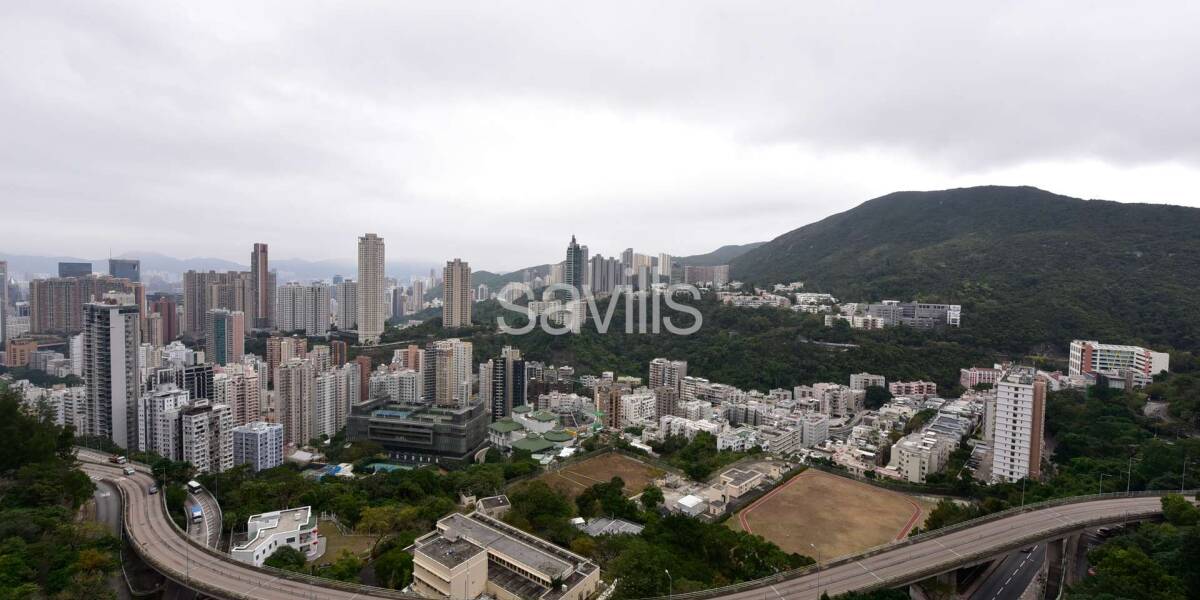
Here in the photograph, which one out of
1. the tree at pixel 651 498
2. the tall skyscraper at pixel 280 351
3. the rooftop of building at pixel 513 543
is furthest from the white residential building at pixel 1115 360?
the tall skyscraper at pixel 280 351

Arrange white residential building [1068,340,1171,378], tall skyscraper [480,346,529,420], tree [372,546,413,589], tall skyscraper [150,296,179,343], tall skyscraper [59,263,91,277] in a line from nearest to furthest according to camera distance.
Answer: tree [372,546,413,589]
white residential building [1068,340,1171,378]
tall skyscraper [480,346,529,420]
tall skyscraper [150,296,179,343]
tall skyscraper [59,263,91,277]

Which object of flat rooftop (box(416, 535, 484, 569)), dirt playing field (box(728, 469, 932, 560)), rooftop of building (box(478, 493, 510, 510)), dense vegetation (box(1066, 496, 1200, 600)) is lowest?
dirt playing field (box(728, 469, 932, 560))

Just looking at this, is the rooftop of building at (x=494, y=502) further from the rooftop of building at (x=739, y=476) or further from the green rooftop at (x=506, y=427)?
the green rooftop at (x=506, y=427)

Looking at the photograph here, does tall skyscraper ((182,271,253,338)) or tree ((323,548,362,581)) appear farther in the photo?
tall skyscraper ((182,271,253,338))

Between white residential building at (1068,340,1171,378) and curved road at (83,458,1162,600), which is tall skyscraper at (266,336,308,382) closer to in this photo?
curved road at (83,458,1162,600)

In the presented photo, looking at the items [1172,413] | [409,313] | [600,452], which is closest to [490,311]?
[409,313]

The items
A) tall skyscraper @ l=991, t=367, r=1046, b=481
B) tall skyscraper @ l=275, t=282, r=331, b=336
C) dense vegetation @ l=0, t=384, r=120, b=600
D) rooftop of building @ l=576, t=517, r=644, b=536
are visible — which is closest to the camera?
dense vegetation @ l=0, t=384, r=120, b=600

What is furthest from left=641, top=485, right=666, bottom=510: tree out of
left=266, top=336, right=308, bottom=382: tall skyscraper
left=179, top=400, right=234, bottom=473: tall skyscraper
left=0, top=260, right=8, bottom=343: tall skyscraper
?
left=0, top=260, right=8, bottom=343: tall skyscraper
